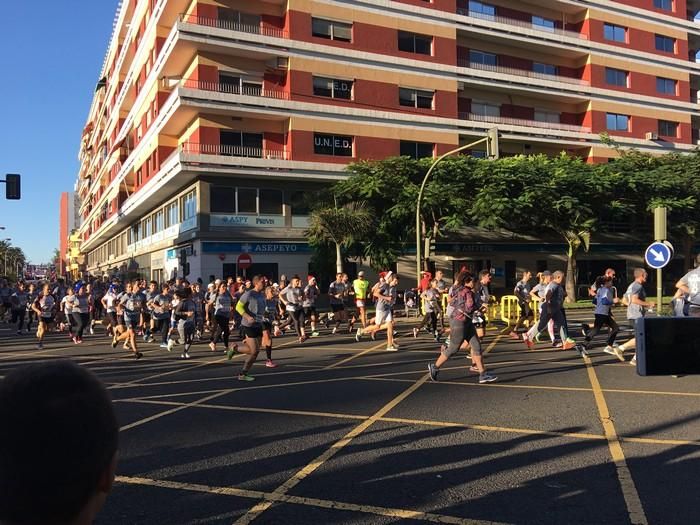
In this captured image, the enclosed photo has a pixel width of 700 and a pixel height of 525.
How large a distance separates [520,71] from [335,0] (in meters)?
12.9

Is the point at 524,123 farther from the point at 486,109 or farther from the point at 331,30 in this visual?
the point at 331,30

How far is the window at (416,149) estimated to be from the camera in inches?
1240

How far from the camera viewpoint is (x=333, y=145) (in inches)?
1178

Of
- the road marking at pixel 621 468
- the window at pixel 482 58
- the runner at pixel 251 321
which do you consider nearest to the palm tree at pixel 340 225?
the window at pixel 482 58

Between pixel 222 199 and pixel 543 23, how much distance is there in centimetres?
2458

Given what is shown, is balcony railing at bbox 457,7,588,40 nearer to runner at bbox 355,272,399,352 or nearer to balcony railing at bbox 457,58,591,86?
balcony railing at bbox 457,58,591,86

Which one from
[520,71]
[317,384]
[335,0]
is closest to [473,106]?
[520,71]

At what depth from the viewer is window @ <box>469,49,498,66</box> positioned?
35031mm

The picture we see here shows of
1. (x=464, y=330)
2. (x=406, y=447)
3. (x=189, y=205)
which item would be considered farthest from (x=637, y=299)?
(x=189, y=205)

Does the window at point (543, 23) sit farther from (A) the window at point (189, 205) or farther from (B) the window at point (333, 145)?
(A) the window at point (189, 205)

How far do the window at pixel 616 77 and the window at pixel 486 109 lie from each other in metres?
8.58

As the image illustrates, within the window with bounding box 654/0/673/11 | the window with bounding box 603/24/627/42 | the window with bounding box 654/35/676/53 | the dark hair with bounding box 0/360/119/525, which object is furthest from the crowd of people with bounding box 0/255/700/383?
the window with bounding box 654/0/673/11

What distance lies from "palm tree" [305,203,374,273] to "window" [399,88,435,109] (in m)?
8.82

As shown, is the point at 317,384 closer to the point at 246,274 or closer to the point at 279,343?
the point at 279,343
